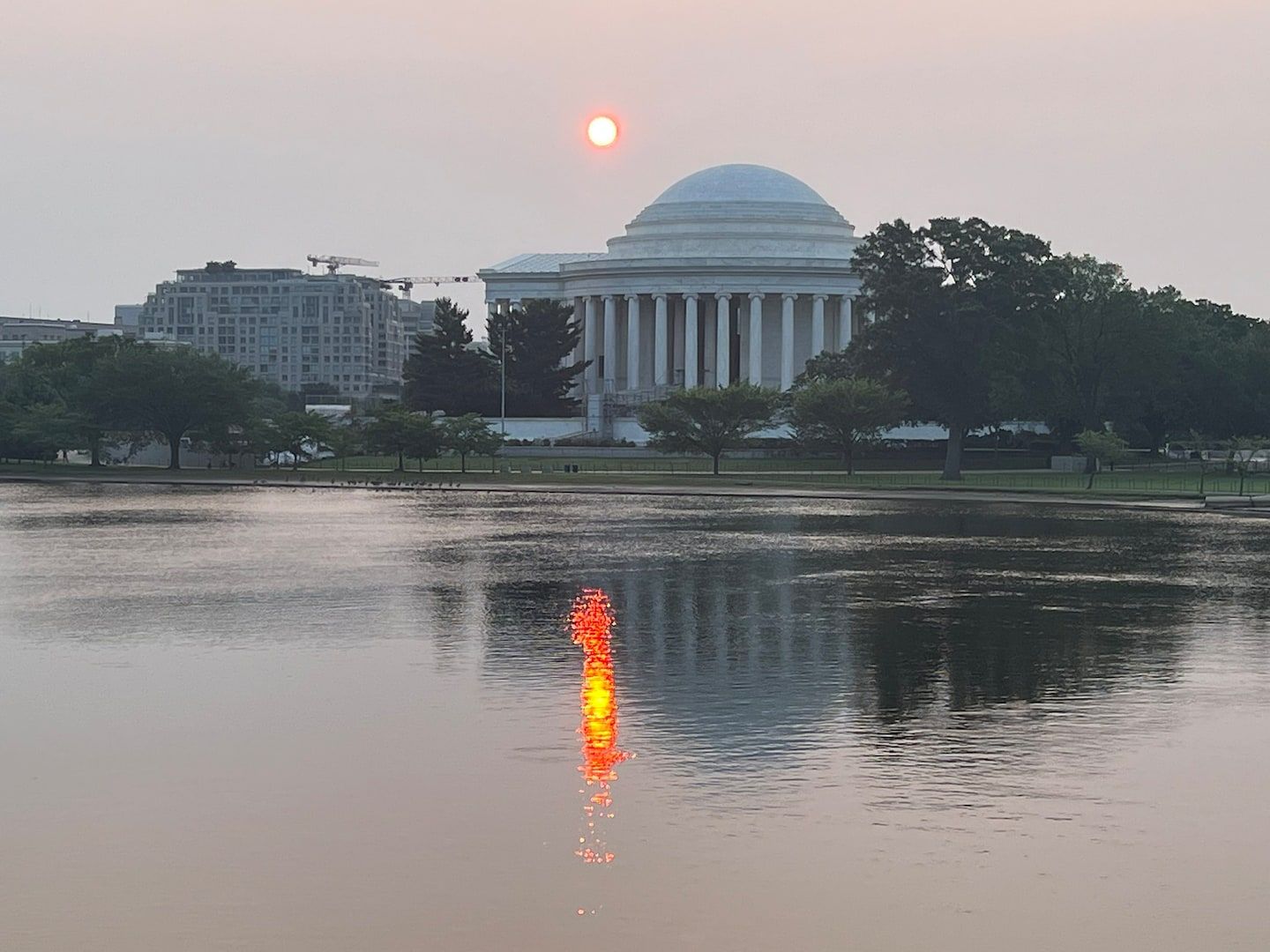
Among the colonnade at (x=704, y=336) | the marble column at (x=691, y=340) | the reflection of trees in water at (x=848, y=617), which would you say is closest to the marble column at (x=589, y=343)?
the colonnade at (x=704, y=336)

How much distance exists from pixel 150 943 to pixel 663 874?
3.25 m

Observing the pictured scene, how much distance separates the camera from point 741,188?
467ft

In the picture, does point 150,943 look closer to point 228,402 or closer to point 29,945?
point 29,945

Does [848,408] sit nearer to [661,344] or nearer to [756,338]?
[756,338]

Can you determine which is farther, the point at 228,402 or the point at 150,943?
the point at 228,402

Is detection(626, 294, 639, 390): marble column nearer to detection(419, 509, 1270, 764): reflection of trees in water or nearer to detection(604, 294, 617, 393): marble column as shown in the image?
detection(604, 294, 617, 393): marble column

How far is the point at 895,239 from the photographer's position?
307 feet

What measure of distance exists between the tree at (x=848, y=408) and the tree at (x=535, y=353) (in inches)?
1559

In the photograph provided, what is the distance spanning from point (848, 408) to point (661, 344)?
51.1 m

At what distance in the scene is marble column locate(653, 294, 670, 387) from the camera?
137 metres

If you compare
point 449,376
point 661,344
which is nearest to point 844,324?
point 661,344

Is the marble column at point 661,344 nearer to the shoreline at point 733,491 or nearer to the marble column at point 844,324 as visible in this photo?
the marble column at point 844,324

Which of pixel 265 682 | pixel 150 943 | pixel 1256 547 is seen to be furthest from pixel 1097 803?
pixel 1256 547

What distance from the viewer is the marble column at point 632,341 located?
137 meters
